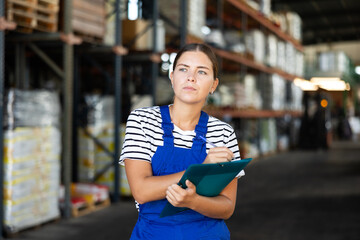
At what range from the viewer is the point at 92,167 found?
7.76 metres

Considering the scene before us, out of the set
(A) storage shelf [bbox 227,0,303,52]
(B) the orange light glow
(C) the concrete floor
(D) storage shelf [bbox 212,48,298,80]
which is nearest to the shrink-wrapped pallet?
(C) the concrete floor

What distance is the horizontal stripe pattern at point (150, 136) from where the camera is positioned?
1794 millimetres

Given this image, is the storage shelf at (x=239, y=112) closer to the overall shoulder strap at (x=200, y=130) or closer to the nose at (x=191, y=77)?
the overall shoulder strap at (x=200, y=130)

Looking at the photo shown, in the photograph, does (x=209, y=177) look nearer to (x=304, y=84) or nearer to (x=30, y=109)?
(x=30, y=109)

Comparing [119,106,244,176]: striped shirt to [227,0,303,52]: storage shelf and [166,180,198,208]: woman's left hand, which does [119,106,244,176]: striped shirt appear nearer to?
[166,180,198,208]: woman's left hand

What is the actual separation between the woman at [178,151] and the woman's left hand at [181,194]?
0.14 feet

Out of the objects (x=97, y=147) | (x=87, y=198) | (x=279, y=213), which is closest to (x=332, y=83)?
(x=279, y=213)

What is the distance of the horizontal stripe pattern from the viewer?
5.89ft

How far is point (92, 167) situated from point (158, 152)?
6137mm

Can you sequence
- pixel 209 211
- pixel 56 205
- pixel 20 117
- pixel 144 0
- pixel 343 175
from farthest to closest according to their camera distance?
pixel 343 175 < pixel 144 0 < pixel 56 205 < pixel 20 117 < pixel 209 211

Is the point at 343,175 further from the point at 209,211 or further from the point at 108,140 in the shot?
the point at 209,211

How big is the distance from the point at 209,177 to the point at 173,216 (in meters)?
0.25

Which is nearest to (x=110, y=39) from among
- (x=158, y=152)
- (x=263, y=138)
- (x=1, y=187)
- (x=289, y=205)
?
(x=1, y=187)

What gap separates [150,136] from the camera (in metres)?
1.83
